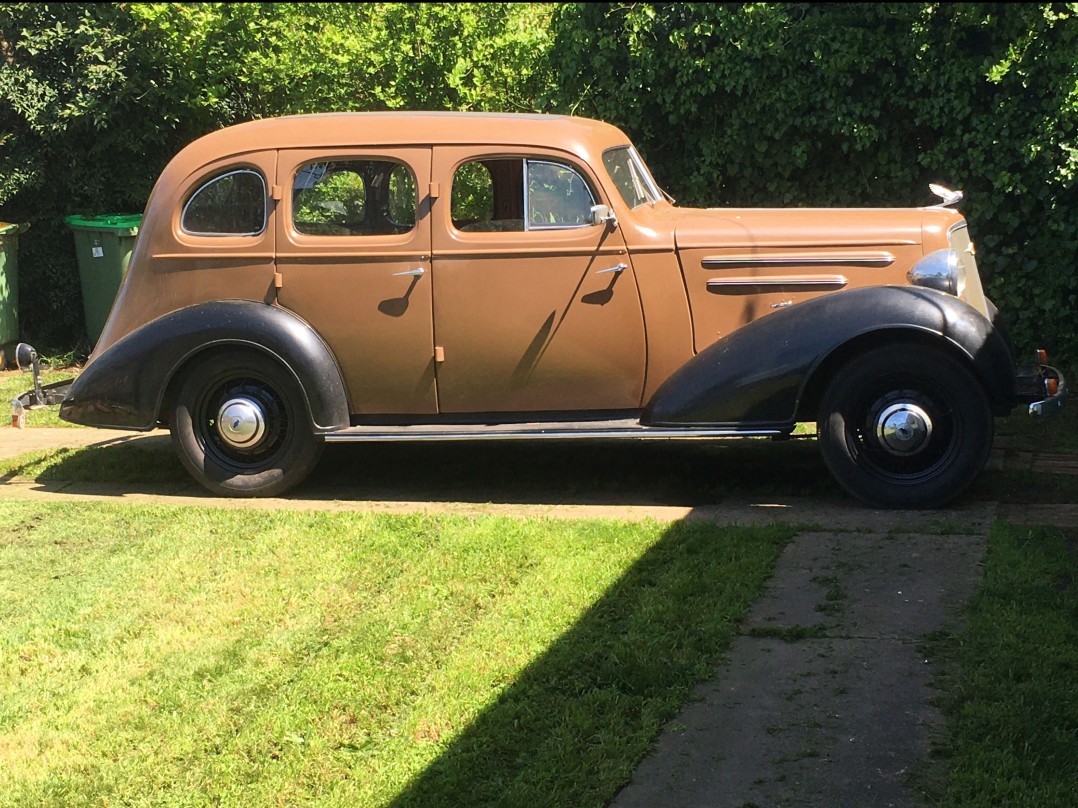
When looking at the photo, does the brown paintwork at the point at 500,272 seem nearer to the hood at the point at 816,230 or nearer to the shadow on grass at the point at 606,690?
the hood at the point at 816,230

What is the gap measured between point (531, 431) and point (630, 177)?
5.25 ft

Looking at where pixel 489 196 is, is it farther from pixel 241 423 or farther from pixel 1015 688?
pixel 1015 688

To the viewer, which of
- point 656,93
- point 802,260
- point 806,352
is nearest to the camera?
point 806,352

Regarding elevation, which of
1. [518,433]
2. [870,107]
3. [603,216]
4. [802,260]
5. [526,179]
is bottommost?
[518,433]

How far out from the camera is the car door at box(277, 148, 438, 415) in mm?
6676

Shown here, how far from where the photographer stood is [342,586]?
541 centimetres

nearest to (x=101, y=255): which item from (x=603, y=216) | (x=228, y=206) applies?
(x=228, y=206)

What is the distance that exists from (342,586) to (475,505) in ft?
4.60

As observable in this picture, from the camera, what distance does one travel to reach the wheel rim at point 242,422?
6879 millimetres

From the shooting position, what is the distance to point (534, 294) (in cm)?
657

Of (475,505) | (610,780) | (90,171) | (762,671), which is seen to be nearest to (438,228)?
(475,505)

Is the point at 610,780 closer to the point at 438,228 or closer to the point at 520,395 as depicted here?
the point at 520,395

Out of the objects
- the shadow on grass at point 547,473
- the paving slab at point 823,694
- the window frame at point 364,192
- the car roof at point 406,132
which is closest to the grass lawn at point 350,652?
the paving slab at point 823,694

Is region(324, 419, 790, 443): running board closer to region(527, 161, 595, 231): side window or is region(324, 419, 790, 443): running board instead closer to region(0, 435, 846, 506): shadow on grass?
region(0, 435, 846, 506): shadow on grass
